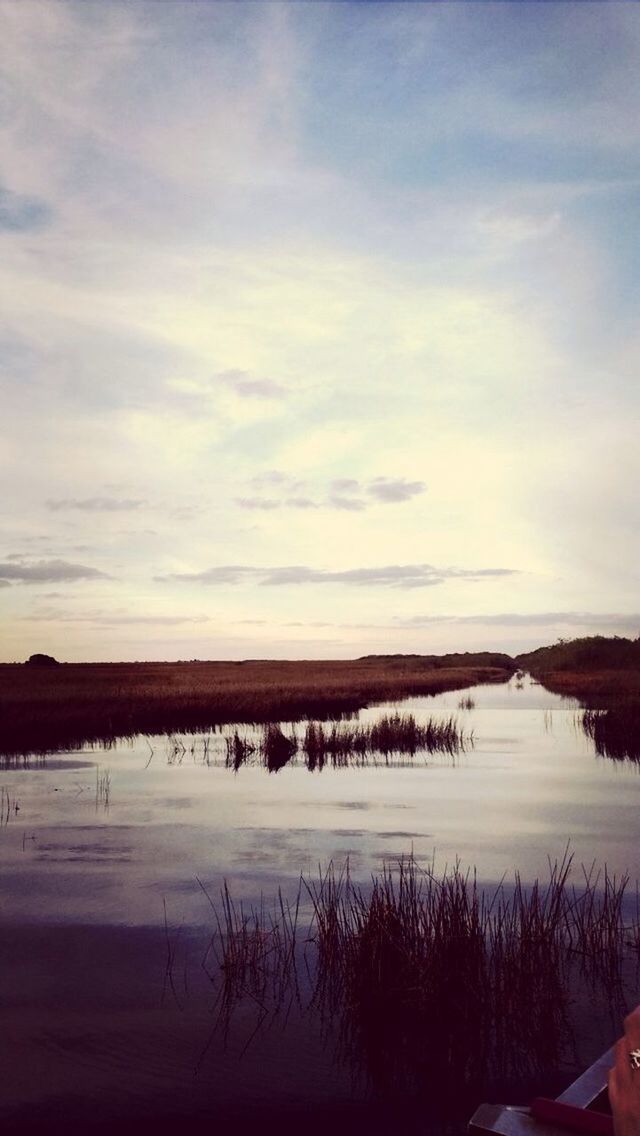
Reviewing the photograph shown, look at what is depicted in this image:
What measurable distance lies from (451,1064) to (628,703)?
88.0 feet

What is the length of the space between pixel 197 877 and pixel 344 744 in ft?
41.6

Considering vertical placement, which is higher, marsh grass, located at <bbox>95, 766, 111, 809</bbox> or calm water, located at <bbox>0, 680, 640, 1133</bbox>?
→ marsh grass, located at <bbox>95, 766, 111, 809</bbox>

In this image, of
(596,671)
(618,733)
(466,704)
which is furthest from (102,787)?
(596,671)

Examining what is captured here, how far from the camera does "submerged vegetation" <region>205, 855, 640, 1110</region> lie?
657 centimetres

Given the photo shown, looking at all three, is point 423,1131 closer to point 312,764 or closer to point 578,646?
point 312,764

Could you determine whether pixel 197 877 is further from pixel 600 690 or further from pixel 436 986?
pixel 600 690

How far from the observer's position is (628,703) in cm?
3142

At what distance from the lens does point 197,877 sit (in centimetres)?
1202

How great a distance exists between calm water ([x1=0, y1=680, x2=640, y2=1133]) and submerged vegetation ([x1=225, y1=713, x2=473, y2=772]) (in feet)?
2.21

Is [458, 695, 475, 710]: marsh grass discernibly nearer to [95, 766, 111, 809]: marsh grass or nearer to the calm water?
the calm water

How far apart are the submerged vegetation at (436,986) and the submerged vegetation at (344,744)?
1381cm

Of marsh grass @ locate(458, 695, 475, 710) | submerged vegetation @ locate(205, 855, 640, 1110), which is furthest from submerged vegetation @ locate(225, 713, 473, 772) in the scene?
marsh grass @ locate(458, 695, 475, 710)

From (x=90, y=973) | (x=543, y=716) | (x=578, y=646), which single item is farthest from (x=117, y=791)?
(x=578, y=646)

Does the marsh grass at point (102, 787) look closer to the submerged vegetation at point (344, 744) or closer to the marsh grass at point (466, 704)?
the submerged vegetation at point (344, 744)
